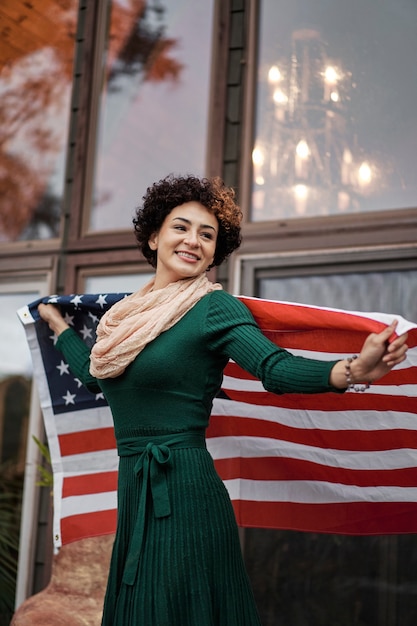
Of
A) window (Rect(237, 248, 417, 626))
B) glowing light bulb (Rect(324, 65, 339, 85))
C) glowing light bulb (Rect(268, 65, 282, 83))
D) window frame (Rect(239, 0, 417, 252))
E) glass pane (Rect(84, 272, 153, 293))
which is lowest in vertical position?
window (Rect(237, 248, 417, 626))

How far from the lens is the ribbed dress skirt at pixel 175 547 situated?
247 centimetres

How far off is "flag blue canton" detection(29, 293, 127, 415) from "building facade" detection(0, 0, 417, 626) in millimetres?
1362

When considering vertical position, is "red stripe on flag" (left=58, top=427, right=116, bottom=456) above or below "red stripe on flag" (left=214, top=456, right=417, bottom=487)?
above

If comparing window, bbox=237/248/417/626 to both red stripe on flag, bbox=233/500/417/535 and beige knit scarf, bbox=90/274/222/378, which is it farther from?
beige knit scarf, bbox=90/274/222/378

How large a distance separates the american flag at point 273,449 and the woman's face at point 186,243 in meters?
0.69

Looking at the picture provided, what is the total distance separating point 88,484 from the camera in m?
3.70

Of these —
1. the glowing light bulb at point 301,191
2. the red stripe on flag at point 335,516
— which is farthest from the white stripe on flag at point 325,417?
the glowing light bulb at point 301,191

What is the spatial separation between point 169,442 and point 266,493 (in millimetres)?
1051

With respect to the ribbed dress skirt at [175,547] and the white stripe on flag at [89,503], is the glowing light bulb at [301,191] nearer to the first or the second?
the white stripe on flag at [89,503]

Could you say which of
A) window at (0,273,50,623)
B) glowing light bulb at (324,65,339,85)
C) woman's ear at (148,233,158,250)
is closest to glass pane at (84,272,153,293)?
window at (0,273,50,623)

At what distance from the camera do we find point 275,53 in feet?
16.4

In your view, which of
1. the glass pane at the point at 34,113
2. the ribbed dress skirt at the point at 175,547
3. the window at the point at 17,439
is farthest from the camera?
the glass pane at the point at 34,113

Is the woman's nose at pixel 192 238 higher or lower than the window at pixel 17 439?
higher

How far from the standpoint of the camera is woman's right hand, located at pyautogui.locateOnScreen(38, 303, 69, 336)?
347 cm
